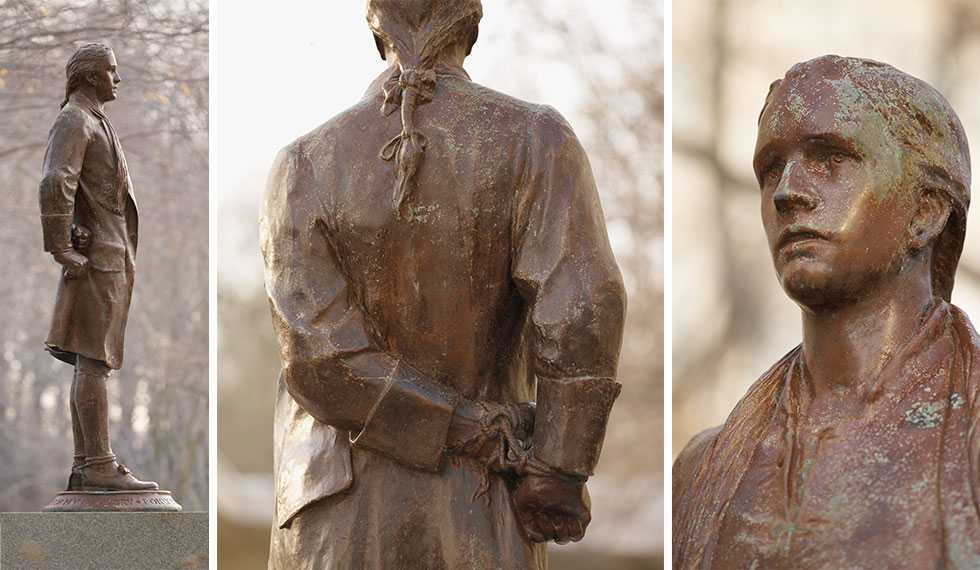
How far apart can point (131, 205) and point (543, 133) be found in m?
4.16

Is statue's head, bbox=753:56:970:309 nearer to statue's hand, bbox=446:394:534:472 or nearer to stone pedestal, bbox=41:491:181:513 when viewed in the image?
statue's hand, bbox=446:394:534:472

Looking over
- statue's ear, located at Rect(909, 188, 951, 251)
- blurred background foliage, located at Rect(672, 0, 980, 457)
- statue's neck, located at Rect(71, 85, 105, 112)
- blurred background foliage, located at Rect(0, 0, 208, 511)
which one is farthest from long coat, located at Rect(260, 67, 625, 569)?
blurred background foliage, located at Rect(0, 0, 208, 511)

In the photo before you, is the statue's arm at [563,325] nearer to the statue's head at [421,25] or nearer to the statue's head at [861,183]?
the statue's head at [421,25]

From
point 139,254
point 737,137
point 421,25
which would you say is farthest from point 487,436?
point 139,254

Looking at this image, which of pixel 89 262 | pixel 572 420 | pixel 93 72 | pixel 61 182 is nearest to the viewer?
pixel 572 420

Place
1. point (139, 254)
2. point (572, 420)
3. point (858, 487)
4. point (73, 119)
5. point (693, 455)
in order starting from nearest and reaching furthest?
point (858, 487) < point (693, 455) < point (572, 420) < point (73, 119) < point (139, 254)

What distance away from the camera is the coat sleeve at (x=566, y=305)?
201 inches

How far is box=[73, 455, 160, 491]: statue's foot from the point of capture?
8812 millimetres

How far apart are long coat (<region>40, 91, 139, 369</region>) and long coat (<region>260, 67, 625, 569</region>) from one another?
3.65m

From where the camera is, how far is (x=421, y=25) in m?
5.46

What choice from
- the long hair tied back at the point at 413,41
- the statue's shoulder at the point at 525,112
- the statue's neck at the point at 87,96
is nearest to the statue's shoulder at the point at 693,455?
the statue's shoulder at the point at 525,112

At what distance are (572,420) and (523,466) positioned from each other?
19 centimetres

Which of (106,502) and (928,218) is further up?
(106,502)

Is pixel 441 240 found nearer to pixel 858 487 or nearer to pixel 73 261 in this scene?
pixel 858 487
